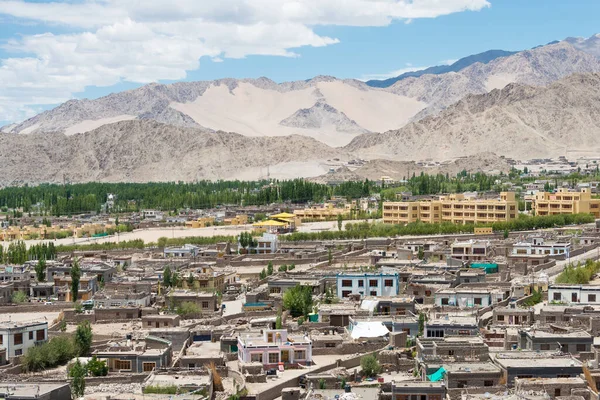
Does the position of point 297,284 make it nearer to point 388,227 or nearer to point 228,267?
point 228,267

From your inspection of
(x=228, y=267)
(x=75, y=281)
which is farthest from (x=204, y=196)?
(x=75, y=281)

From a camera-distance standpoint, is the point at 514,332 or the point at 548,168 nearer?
the point at 514,332

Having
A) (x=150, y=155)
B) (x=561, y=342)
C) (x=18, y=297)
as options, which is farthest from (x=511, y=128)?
(x=561, y=342)

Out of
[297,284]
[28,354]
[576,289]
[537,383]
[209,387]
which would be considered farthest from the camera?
[297,284]

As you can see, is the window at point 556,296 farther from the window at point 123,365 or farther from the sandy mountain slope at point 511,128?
the sandy mountain slope at point 511,128

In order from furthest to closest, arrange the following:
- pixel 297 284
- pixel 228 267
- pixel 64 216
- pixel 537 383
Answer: pixel 64 216 → pixel 228 267 → pixel 297 284 → pixel 537 383

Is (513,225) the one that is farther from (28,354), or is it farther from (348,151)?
(348,151)
